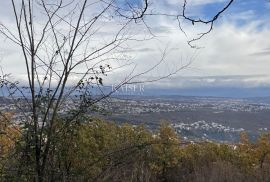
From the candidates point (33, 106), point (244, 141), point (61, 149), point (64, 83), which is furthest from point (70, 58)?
point (244, 141)

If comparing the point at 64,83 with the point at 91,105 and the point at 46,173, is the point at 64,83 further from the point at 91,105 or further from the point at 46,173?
the point at 46,173

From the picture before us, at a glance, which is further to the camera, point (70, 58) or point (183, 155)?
point (183, 155)

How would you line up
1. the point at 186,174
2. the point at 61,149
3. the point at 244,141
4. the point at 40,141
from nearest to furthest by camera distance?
the point at 40,141 → the point at 61,149 → the point at 186,174 → the point at 244,141

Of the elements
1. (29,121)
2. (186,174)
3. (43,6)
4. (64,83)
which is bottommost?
(186,174)

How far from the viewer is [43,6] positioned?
660cm

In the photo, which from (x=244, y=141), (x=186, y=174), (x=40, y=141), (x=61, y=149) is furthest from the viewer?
(x=244, y=141)

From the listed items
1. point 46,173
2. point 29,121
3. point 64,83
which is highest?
point 64,83

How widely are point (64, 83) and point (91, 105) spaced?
0.58 metres

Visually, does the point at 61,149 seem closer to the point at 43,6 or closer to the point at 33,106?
the point at 33,106

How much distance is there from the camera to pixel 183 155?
50875 mm

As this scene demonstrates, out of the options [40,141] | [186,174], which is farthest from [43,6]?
[186,174]

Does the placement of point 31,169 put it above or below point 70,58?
below

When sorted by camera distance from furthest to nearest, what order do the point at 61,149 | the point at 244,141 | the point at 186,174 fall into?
the point at 244,141
the point at 186,174
the point at 61,149

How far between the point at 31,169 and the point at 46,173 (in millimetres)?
264
